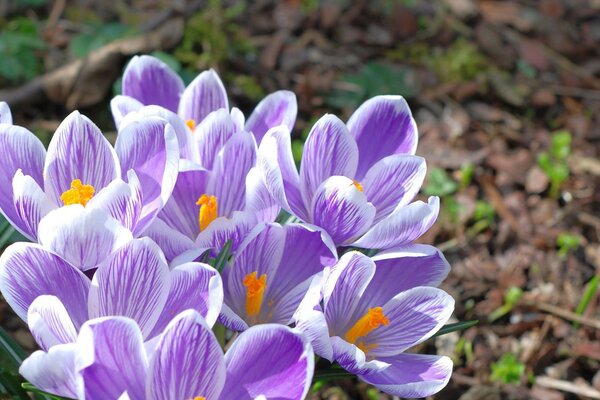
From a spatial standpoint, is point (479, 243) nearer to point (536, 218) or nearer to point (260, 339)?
point (536, 218)

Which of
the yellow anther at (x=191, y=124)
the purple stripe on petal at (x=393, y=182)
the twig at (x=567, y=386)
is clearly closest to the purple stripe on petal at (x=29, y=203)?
the yellow anther at (x=191, y=124)

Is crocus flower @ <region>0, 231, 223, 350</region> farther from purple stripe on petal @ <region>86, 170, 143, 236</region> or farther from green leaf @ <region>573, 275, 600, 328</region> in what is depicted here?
green leaf @ <region>573, 275, 600, 328</region>

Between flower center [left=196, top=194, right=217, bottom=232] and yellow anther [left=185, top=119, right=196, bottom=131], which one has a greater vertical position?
yellow anther [left=185, top=119, right=196, bottom=131]

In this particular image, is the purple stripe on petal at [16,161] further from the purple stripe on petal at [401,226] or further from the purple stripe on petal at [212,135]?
the purple stripe on petal at [401,226]

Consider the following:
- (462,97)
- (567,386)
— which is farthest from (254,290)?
(462,97)

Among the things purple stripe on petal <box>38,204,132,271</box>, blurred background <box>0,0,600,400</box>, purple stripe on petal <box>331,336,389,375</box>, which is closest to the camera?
purple stripe on petal <box>38,204,132,271</box>

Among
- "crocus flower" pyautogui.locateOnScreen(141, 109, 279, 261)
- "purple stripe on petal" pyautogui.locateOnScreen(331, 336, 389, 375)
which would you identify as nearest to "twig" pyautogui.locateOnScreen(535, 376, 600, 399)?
"purple stripe on petal" pyautogui.locateOnScreen(331, 336, 389, 375)

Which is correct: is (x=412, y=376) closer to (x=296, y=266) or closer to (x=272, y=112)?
(x=296, y=266)
